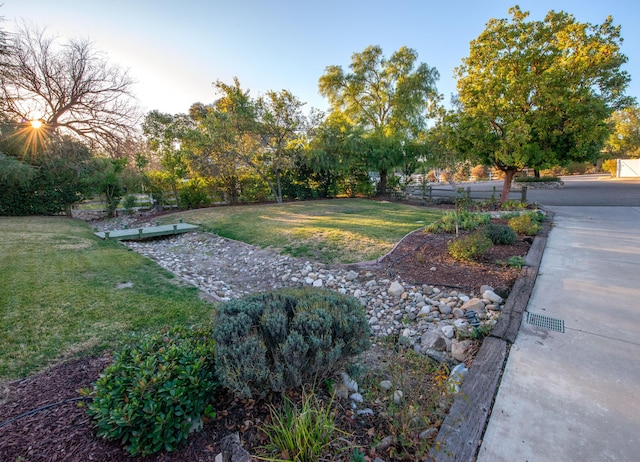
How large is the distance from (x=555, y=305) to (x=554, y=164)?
373 inches

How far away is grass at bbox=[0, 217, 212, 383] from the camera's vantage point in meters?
2.55

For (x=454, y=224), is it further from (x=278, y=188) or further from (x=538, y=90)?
(x=278, y=188)

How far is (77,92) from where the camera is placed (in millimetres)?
12531

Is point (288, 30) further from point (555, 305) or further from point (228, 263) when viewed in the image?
point (555, 305)

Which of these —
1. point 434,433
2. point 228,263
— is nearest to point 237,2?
point 228,263

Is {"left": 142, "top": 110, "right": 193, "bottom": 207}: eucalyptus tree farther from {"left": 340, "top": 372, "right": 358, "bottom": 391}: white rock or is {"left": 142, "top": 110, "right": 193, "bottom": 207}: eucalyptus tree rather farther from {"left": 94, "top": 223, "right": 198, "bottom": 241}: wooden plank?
{"left": 340, "top": 372, "right": 358, "bottom": 391}: white rock

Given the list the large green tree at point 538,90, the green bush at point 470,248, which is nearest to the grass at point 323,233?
the green bush at point 470,248

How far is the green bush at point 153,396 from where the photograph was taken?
146 cm

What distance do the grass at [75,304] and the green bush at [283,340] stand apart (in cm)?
158

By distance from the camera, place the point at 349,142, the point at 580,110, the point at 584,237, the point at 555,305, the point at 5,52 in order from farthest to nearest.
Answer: the point at 349,142
the point at 580,110
the point at 584,237
the point at 5,52
the point at 555,305

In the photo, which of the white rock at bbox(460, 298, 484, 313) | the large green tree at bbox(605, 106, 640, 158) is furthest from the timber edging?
the large green tree at bbox(605, 106, 640, 158)

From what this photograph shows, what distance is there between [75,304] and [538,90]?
44.6ft

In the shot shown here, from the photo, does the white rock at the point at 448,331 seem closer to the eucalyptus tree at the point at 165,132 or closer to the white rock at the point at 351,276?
the white rock at the point at 351,276

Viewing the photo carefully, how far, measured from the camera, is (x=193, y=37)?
7.87 m
